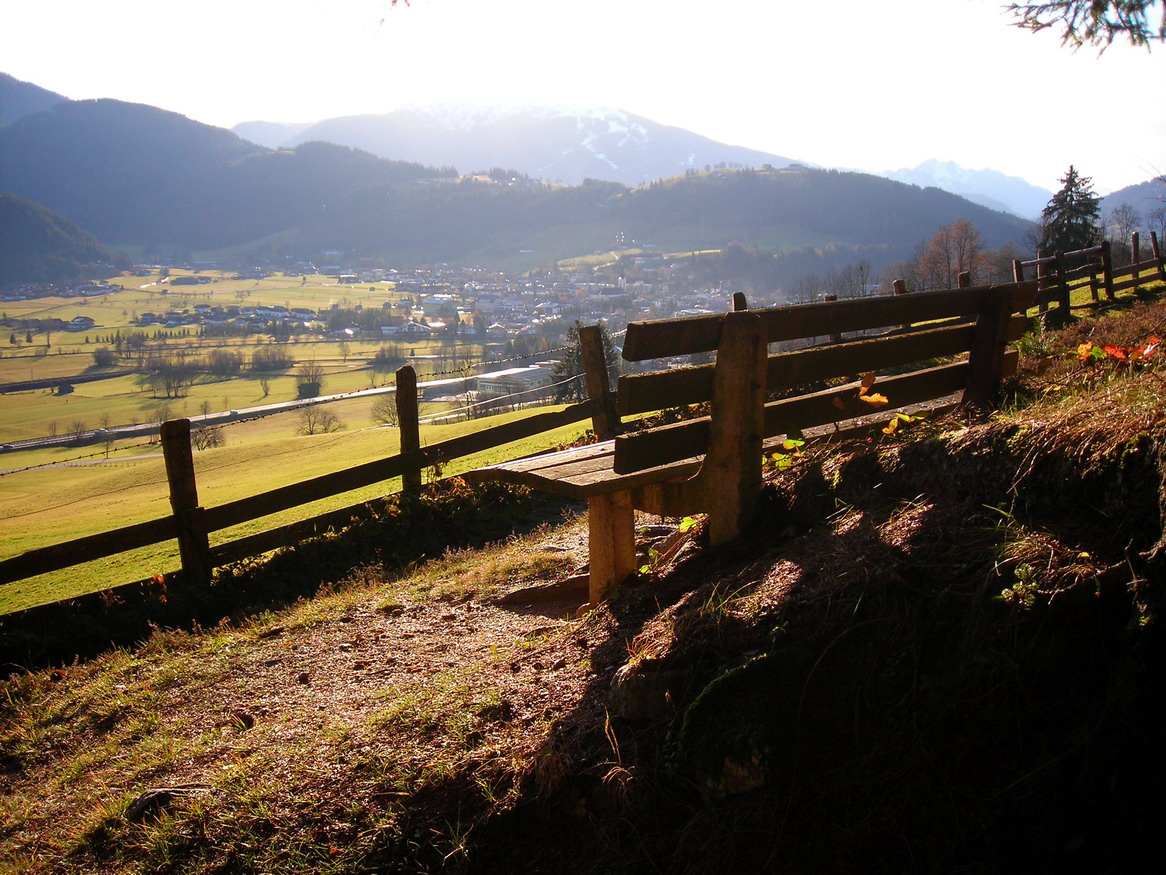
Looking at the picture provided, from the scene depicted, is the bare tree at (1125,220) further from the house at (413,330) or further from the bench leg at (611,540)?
the house at (413,330)

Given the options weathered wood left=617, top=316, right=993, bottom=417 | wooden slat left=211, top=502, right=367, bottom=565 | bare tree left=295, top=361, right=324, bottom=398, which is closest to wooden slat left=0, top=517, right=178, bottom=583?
wooden slat left=211, top=502, right=367, bottom=565

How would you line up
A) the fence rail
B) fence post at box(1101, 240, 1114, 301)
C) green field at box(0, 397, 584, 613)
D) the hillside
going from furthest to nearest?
fence post at box(1101, 240, 1114, 301) < green field at box(0, 397, 584, 613) < the fence rail < the hillside

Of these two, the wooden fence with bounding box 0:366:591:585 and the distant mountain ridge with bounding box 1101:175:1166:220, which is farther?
the wooden fence with bounding box 0:366:591:585

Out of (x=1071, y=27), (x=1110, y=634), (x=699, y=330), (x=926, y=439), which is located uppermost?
(x=1071, y=27)

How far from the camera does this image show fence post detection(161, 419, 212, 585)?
25.8 ft

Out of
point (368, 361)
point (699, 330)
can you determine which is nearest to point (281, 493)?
point (699, 330)

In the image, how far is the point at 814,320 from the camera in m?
4.12

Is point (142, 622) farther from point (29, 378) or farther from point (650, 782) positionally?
point (29, 378)

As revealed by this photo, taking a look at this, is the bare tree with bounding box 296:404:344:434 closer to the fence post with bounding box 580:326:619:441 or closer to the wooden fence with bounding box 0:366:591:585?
the wooden fence with bounding box 0:366:591:585

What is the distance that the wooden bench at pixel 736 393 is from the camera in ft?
12.8

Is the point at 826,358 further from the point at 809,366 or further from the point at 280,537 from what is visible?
the point at 280,537

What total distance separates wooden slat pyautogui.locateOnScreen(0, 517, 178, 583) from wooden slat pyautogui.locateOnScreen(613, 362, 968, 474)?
566cm

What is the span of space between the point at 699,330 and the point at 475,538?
6054mm

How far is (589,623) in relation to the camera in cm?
434
